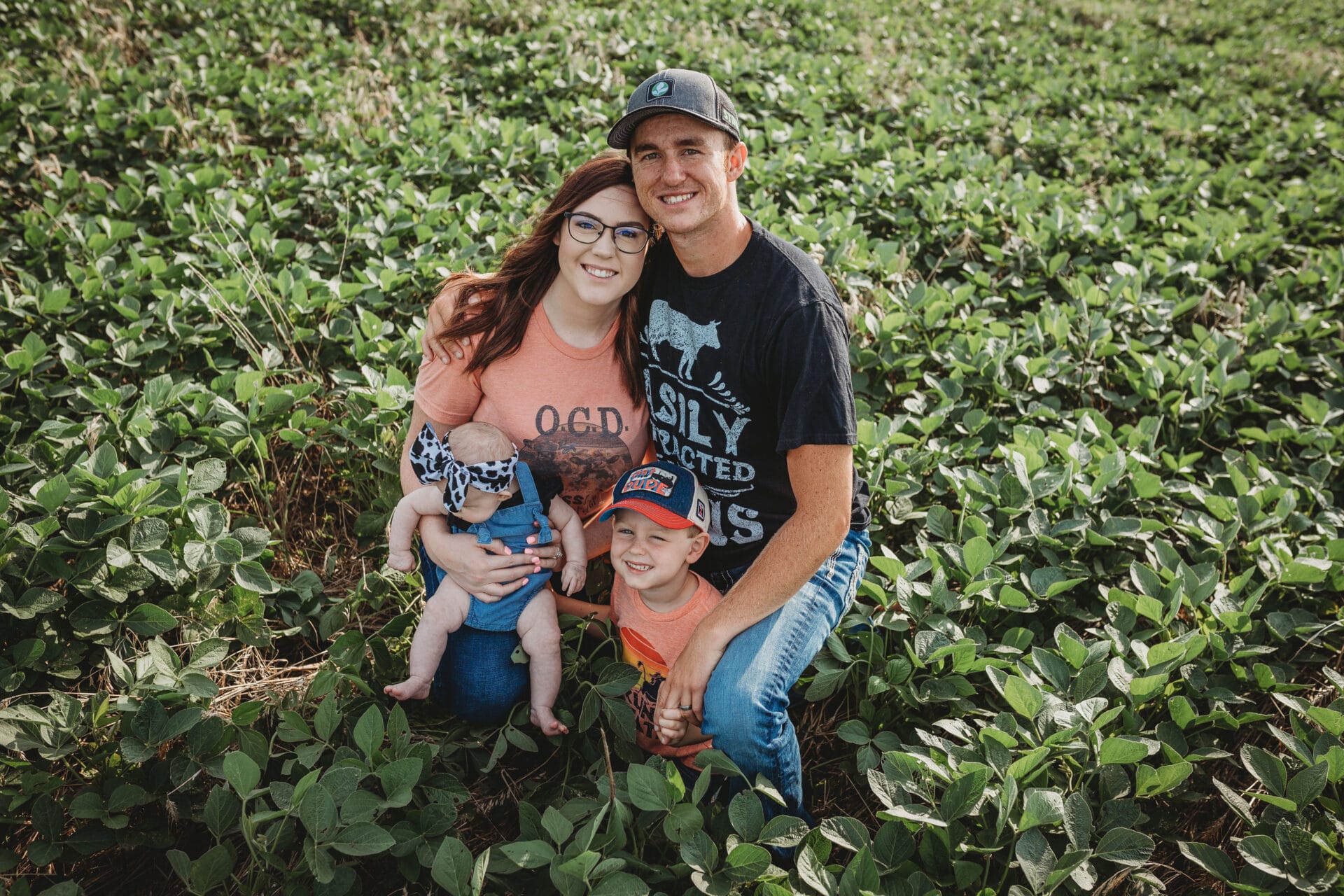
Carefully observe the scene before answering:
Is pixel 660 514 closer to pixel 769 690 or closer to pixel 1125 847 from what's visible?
pixel 769 690

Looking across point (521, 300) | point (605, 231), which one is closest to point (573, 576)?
point (521, 300)

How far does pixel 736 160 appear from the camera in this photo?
2.09 meters

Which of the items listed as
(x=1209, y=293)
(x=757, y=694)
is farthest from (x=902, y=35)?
(x=757, y=694)

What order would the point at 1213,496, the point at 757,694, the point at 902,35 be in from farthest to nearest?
1. the point at 902,35
2. the point at 1213,496
3. the point at 757,694

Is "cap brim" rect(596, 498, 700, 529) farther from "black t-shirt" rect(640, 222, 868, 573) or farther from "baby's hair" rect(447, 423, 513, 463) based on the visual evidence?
"baby's hair" rect(447, 423, 513, 463)

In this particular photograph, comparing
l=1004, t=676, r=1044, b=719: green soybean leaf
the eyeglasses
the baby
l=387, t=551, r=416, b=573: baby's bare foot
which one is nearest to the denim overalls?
the baby

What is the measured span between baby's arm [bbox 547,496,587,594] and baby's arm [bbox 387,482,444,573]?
12.1 inches

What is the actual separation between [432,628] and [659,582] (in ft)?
2.01

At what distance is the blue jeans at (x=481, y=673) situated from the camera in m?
2.16

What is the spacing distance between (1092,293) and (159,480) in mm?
3775

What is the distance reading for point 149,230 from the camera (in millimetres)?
3973

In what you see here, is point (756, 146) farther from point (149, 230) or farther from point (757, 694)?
point (757, 694)

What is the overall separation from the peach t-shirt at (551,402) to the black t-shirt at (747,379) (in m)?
0.12

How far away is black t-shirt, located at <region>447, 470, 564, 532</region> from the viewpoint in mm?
2150
